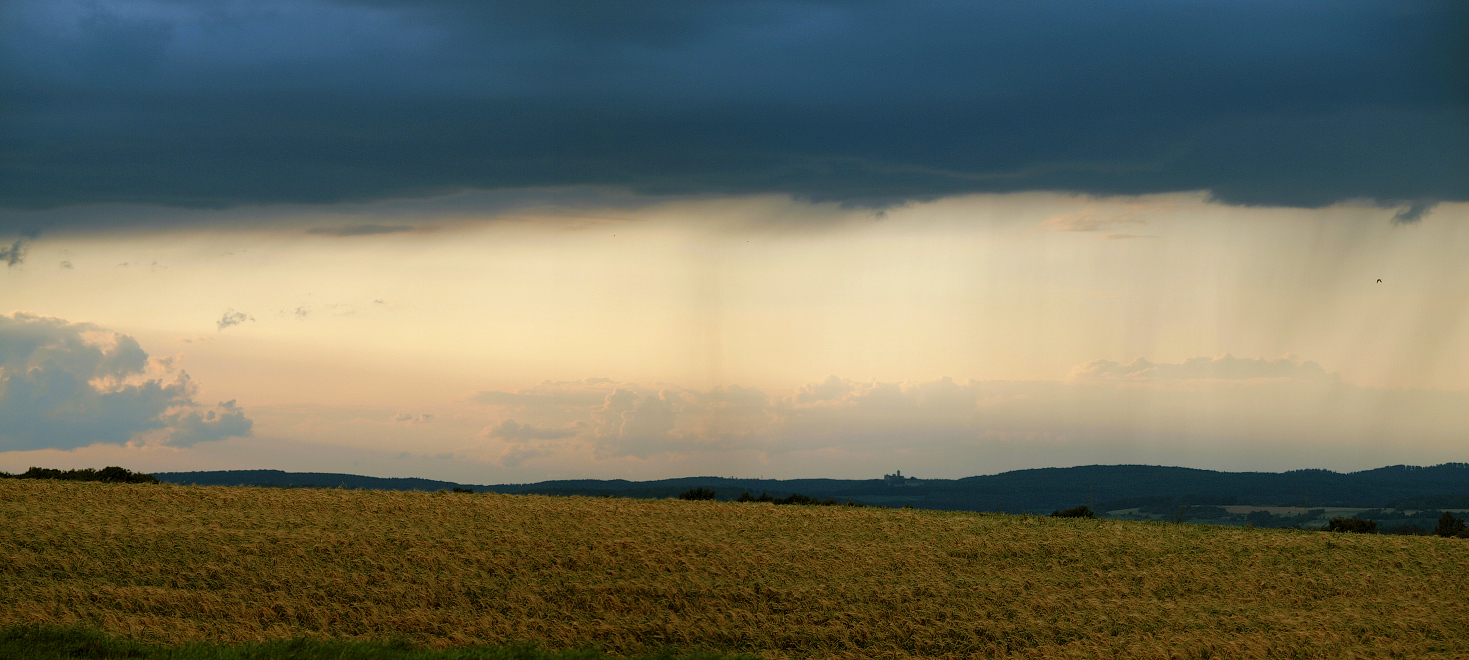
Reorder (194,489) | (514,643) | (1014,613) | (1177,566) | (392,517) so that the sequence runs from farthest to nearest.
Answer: (194,489), (392,517), (1177,566), (1014,613), (514,643)

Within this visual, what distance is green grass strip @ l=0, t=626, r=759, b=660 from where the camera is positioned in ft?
71.4

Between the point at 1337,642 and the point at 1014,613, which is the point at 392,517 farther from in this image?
the point at 1337,642

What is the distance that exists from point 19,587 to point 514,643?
48.3 ft

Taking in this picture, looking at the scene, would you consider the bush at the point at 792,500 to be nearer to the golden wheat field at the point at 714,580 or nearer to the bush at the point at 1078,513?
the golden wheat field at the point at 714,580

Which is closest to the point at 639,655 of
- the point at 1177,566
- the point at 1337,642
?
the point at 1337,642

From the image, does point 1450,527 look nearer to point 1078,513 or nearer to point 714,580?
point 1078,513

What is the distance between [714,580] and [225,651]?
14.1 m

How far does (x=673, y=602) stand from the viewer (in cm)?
3012

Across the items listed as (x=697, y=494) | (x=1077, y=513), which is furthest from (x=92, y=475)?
(x=1077, y=513)

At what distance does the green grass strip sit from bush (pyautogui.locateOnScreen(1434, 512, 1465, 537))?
1559 inches

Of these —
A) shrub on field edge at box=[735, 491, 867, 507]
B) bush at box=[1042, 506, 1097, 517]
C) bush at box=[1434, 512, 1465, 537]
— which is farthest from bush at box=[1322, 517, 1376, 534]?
shrub on field edge at box=[735, 491, 867, 507]

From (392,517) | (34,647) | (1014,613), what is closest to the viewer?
(34,647)

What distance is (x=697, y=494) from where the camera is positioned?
195 ft

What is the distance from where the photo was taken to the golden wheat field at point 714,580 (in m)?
27.0
